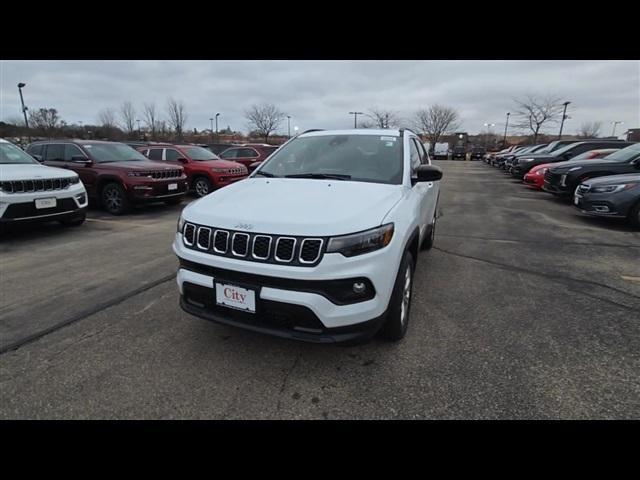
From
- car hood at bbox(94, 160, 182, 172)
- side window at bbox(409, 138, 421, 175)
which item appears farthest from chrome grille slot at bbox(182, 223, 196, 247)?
car hood at bbox(94, 160, 182, 172)

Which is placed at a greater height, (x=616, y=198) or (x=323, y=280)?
(x=616, y=198)

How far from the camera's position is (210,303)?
2.49 m

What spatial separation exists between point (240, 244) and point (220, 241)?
18cm

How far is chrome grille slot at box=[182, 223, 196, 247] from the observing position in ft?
8.39

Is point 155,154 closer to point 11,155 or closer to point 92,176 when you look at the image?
point 92,176

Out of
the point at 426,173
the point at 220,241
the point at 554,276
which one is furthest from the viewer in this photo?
the point at 554,276

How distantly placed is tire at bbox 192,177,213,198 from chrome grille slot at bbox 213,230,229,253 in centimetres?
880

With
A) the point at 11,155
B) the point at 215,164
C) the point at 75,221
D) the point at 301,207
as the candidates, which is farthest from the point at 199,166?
the point at 301,207

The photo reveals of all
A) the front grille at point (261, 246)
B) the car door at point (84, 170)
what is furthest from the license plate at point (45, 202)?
the front grille at point (261, 246)

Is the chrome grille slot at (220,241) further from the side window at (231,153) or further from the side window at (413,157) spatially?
the side window at (231,153)

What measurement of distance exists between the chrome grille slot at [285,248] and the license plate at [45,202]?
5835 mm

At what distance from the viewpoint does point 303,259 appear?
2178 mm
